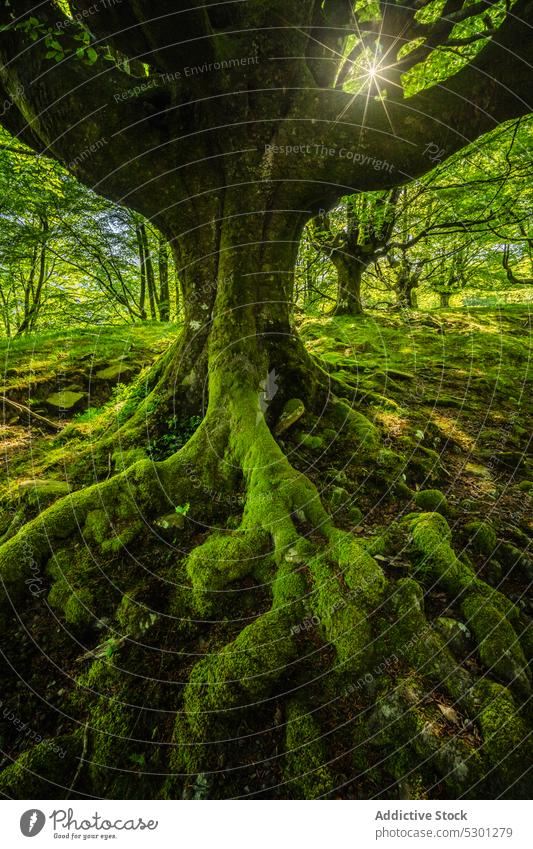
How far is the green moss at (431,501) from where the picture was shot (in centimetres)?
392

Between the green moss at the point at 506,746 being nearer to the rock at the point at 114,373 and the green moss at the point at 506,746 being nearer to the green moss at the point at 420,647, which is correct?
the green moss at the point at 420,647

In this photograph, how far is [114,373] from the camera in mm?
8180

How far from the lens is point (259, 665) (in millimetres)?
2381

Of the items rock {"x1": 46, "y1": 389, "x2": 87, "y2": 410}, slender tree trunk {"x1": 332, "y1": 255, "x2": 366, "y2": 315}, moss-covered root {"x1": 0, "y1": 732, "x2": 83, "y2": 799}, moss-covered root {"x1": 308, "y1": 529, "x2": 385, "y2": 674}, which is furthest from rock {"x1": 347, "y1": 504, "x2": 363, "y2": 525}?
slender tree trunk {"x1": 332, "y1": 255, "x2": 366, "y2": 315}

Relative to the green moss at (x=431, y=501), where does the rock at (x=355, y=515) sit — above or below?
below

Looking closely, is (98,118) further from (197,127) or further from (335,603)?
(335,603)

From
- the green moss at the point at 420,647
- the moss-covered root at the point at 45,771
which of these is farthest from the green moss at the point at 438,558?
the moss-covered root at the point at 45,771

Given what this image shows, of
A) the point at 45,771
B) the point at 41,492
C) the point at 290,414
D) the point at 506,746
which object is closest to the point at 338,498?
the point at 290,414

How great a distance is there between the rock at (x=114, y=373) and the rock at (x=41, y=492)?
164 inches

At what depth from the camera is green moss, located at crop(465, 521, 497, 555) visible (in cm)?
345

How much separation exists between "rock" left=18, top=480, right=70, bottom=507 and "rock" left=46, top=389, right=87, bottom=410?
3149 millimetres

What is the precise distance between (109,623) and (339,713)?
1.94 m

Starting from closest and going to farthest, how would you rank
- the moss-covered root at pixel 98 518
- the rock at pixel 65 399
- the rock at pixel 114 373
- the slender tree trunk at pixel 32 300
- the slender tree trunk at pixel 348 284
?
1. the moss-covered root at pixel 98 518
2. the rock at pixel 65 399
3. the rock at pixel 114 373
4. the slender tree trunk at pixel 348 284
5. the slender tree trunk at pixel 32 300

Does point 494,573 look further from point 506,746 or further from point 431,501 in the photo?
point 506,746
